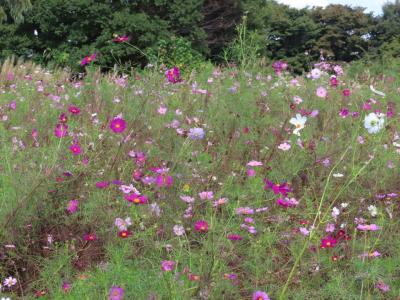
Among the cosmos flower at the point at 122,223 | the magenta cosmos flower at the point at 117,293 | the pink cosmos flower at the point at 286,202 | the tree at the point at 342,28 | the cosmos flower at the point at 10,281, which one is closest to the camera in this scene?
the magenta cosmos flower at the point at 117,293

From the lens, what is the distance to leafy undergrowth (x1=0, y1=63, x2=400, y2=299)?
2.01m

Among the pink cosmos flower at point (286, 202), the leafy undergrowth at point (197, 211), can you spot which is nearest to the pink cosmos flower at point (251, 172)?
the leafy undergrowth at point (197, 211)

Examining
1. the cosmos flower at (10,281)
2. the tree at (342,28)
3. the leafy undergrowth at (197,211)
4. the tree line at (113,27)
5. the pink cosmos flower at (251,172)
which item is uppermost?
the pink cosmos flower at (251,172)

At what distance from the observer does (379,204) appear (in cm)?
276

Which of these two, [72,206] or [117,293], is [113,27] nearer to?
[72,206]

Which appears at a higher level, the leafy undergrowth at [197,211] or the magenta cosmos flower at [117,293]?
the magenta cosmos flower at [117,293]

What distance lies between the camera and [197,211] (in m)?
2.51

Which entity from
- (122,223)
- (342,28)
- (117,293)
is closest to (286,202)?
(122,223)

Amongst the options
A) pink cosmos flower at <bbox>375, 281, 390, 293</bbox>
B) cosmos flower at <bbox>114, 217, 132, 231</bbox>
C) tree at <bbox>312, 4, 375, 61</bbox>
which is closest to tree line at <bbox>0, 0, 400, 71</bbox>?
tree at <bbox>312, 4, 375, 61</bbox>

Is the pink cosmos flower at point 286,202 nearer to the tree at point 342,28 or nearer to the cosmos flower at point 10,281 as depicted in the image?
the cosmos flower at point 10,281

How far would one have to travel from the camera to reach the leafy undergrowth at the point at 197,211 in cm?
201

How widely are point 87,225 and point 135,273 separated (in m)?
0.45

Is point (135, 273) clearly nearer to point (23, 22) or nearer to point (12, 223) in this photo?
point (12, 223)

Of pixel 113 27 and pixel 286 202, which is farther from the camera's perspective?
pixel 113 27
